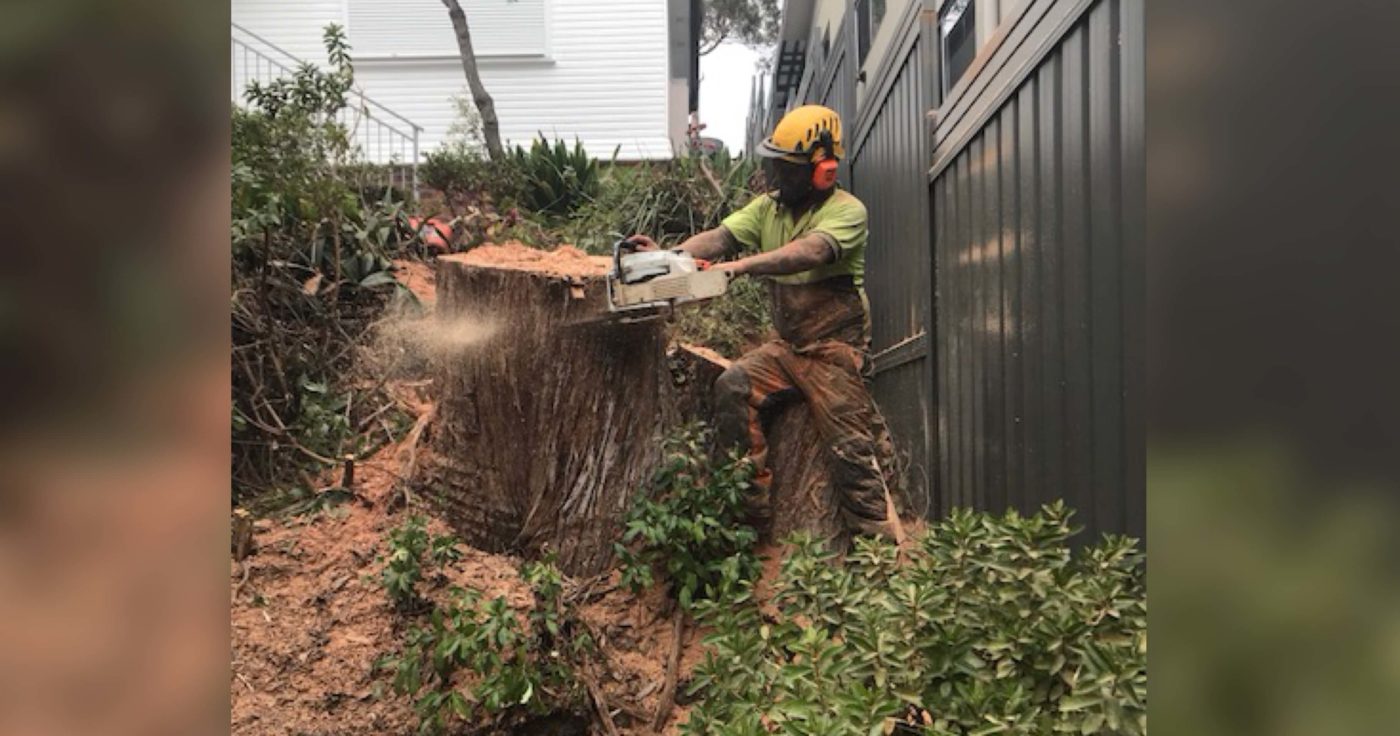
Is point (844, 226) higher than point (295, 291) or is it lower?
higher

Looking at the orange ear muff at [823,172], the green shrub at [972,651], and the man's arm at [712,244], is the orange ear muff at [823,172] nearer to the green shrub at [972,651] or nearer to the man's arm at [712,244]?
the man's arm at [712,244]

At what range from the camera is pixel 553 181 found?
34.8 feet

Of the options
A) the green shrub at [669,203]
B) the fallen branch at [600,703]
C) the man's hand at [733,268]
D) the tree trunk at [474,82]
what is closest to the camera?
the fallen branch at [600,703]

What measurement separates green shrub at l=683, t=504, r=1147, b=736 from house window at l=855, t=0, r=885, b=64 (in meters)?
6.19

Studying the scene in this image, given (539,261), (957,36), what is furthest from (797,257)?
(957,36)

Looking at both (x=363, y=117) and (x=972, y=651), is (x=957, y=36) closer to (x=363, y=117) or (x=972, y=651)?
(x=972, y=651)

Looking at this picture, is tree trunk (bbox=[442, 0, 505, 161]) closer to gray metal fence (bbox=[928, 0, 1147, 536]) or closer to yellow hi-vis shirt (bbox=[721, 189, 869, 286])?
yellow hi-vis shirt (bbox=[721, 189, 869, 286])

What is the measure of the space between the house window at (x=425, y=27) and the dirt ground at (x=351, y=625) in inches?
447

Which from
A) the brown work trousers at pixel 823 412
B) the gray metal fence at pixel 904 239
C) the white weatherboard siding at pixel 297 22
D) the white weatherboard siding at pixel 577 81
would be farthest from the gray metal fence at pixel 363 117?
the brown work trousers at pixel 823 412

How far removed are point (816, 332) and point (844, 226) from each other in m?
0.60

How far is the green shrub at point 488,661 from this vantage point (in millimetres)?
3160

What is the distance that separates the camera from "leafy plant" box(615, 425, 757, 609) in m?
3.92
